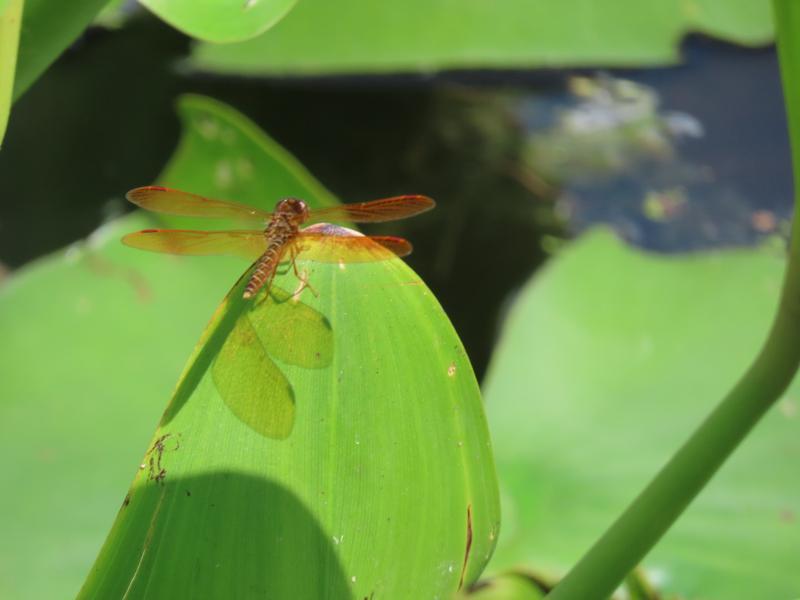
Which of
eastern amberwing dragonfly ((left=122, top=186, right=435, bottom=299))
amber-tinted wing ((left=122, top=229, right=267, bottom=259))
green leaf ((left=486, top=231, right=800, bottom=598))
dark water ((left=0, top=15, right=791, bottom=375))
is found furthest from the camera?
dark water ((left=0, top=15, right=791, bottom=375))

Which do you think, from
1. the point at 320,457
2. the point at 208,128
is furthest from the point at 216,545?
the point at 208,128

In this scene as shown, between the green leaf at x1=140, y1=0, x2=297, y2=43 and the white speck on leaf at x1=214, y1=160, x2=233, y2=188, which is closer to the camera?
the green leaf at x1=140, y1=0, x2=297, y2=43

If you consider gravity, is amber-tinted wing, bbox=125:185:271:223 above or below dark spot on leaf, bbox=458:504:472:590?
above

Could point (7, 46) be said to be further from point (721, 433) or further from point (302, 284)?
point (721, 433)

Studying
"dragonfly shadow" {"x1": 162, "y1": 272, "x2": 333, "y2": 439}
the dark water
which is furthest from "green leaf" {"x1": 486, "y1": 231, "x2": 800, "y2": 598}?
"dragonfly shadow" {"x1": 162, "y1": 272, "x2": 333, "y2": 439}

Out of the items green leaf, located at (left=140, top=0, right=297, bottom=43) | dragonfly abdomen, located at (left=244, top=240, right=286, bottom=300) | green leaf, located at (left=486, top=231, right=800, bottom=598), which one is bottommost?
green leaf, located at (left=486, top=231, right=800, bottom=598)

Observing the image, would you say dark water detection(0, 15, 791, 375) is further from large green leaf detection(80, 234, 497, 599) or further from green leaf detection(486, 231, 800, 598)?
large green leaf detection(80, 234, 497, 599)

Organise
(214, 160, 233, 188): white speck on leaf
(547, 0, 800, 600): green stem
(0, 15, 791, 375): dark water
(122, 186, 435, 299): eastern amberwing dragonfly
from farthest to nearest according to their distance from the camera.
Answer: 1. (0, 15, 791, 375): dark water
2. (214, 160, 233, 188): white speck on leaf
3. (122, 186, 435, 299): eastern amberwing dragonfly
4. (547, 0, 800, 600): green stem
